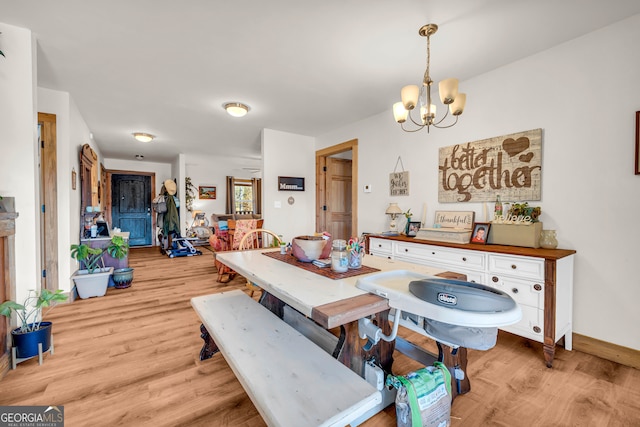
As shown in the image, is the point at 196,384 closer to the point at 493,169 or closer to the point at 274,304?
the point at 274,304

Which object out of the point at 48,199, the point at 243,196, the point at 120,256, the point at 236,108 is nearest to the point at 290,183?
the point at 236,108

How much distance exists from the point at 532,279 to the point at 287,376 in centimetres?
189

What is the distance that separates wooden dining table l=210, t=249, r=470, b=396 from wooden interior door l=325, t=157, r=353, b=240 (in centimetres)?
306

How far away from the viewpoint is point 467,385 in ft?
5.33

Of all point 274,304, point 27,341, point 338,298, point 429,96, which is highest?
point 429,96

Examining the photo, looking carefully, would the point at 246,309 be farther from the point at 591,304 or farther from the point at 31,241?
the point at 591,304

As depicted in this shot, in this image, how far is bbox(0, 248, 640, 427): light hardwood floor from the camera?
1439 mm

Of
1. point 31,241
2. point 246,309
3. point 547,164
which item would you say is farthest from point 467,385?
point 31,241

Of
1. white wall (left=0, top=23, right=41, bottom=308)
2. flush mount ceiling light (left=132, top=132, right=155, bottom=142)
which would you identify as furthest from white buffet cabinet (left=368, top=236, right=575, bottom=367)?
flush mount ceiling light (left=132, top=132, right=155, bottom=142)

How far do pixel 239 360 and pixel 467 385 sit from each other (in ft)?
4.34

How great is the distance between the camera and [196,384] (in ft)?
5.57

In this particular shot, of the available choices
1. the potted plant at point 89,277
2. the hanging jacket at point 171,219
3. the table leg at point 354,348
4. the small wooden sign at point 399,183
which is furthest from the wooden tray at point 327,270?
the hanging jacket at point 171,219

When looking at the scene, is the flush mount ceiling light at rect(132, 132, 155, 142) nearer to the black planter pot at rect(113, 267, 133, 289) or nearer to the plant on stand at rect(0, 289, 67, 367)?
the black planter pot at rect(113, 267, 133, 289)

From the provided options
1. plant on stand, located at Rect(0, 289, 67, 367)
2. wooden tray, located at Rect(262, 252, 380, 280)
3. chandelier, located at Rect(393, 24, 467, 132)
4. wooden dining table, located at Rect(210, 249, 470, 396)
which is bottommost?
plant on stand, located at Rect(0, 289, 67, 367)
